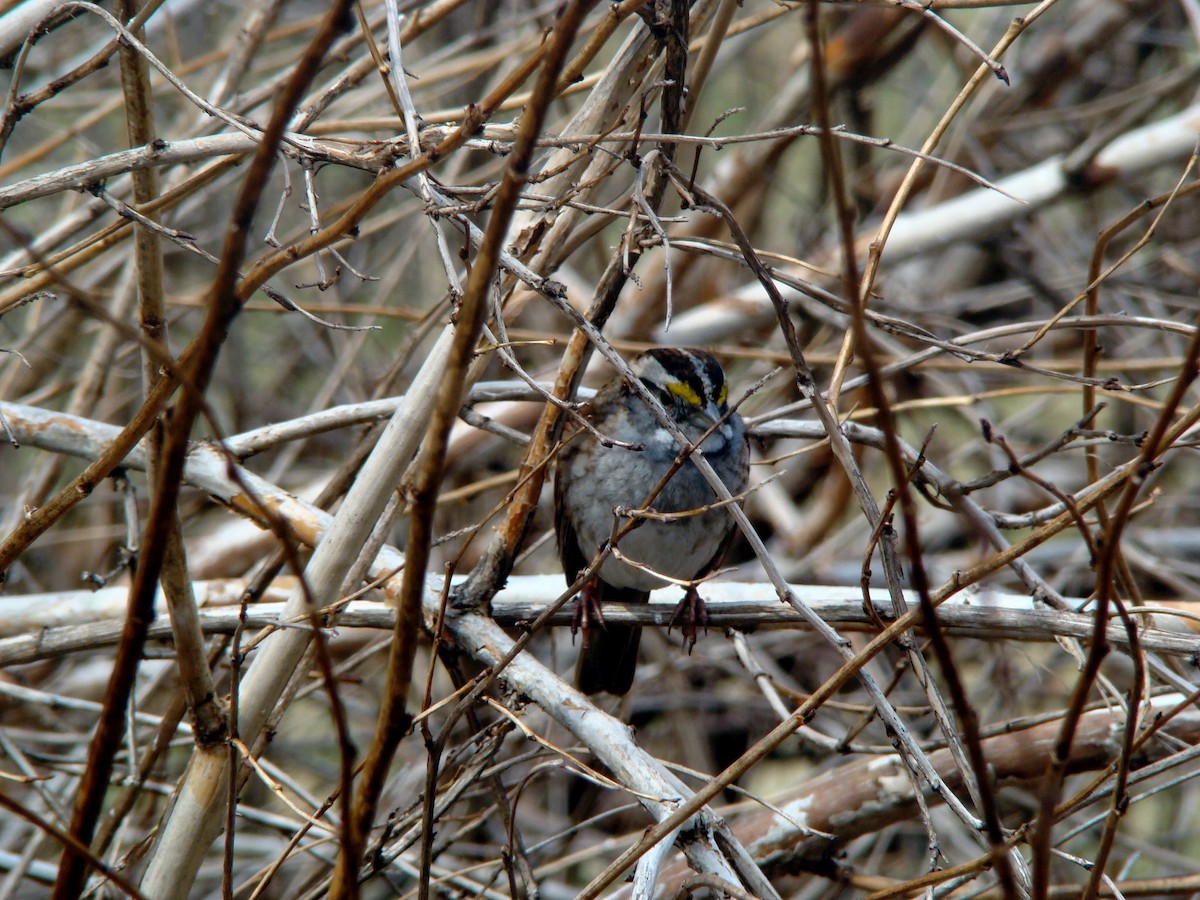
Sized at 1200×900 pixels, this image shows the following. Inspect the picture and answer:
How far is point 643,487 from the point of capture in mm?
4133

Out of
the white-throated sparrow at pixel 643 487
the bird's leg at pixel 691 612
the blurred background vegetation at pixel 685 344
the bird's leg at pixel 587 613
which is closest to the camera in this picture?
the blurred background vegetation at pixel 685 344

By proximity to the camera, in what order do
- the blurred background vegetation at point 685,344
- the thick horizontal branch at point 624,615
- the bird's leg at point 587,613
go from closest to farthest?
the thick horizontal branch at point 624,615, the blurred background vegetation at point 685,344, the bird's leg at point 587,613

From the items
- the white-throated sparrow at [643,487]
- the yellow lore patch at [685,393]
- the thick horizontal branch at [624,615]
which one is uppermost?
the yellow lore patch at [685,393]

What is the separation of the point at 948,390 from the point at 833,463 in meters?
0.81

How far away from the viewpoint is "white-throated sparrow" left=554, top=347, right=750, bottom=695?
13.6 feet

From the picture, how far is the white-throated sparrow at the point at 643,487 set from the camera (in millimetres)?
4148

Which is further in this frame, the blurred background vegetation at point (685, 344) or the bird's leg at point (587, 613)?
the bird's leg at point (587, 613)

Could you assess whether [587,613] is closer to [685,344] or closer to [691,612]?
[691,612]

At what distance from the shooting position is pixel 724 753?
21.5ft

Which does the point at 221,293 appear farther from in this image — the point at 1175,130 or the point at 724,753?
the point at 1175,130

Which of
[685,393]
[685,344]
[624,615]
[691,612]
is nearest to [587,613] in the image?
[624,615]

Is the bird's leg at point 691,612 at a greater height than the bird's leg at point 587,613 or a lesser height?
lesser

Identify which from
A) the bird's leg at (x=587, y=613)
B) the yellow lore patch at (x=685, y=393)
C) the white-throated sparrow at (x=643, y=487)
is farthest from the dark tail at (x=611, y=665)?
the yellow lore patch at (x=685, y=393)

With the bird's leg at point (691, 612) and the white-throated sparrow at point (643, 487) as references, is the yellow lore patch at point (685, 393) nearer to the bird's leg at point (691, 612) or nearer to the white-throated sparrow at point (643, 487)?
the white-throated sparrow at point (643, 487)
